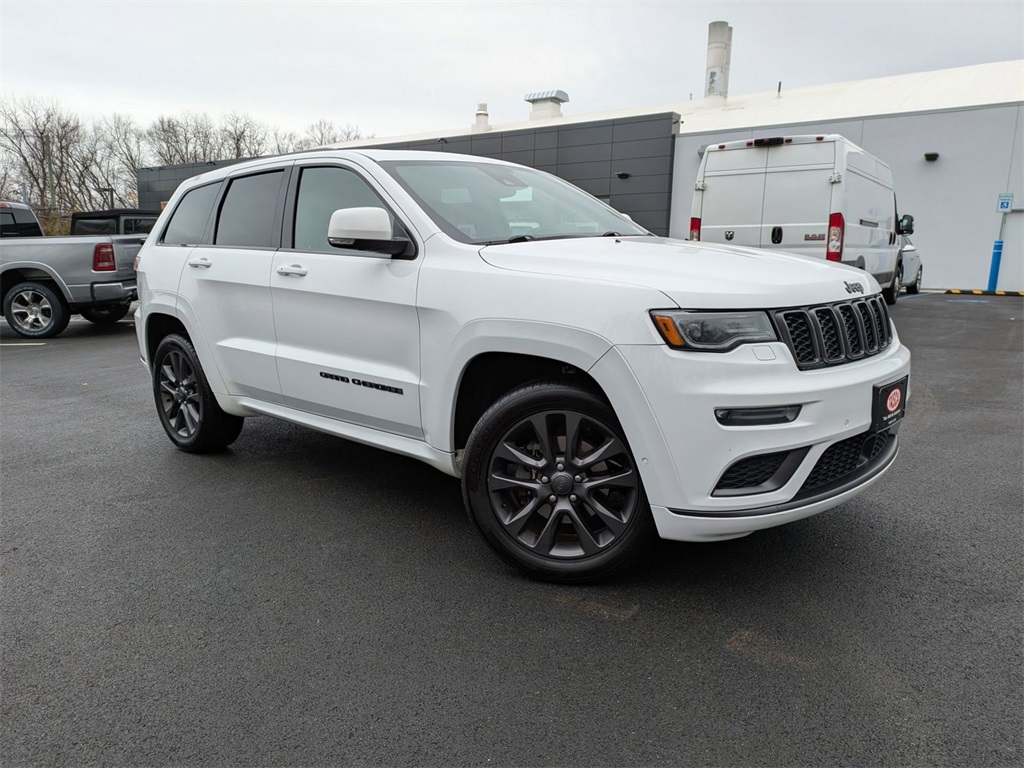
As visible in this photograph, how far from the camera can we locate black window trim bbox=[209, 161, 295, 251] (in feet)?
13.2

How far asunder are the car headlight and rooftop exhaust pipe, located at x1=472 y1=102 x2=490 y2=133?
30.2 metres

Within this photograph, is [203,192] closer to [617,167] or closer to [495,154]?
[617,167]

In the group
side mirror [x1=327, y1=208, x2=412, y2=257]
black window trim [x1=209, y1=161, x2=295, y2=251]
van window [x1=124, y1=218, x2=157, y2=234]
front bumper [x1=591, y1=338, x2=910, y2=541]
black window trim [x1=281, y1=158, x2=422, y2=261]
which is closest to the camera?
front bumper [x1=591, y1=338, x2=910, y2=541]

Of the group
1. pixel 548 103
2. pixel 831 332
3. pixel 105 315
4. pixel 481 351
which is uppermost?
pixel 548 103

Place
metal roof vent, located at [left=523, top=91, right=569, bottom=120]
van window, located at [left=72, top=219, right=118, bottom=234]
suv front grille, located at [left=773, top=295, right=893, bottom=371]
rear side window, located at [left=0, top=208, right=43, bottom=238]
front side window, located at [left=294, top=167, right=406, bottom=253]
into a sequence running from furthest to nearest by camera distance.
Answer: metal roof vent, located at [left=523, top=91, right=569, bottom=120], van window, located at [left=72, top=219, right=118, bottom=234], rear side window, located at [left=0, top=208, right=43, bottom=238], front side window, located at [left=294, top=167, right=406, bottom=253], suv front grille, located at [left=773, top=295, right=893, bottom=371]

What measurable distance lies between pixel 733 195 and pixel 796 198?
3.12 ft

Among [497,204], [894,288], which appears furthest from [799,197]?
[497,204]

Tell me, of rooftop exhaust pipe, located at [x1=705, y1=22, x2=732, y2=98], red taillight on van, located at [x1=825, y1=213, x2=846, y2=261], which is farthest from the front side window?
rooftop exhaust pipe, located at [x1=705, y1=22, x2=732, y2=98]

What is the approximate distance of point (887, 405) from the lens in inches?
113

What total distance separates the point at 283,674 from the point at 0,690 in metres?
0.88

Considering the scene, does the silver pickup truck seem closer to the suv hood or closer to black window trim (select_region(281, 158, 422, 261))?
black window trim (select_region(281, 158, 422, 261))

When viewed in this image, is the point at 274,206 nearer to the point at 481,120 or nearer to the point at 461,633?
the point at 461,633

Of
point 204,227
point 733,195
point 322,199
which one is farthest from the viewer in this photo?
point 733,195

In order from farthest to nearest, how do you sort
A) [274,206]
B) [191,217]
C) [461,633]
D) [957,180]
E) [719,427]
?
1. [957,180]
2. [191,217]
3. [274,206]
4. [461,633]
5. [719,427]
